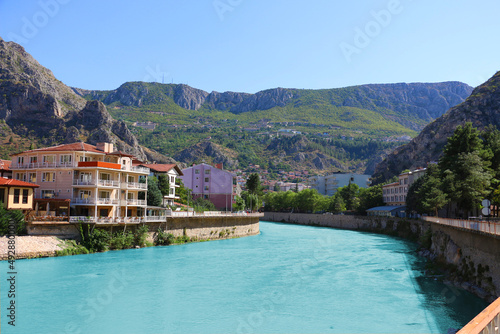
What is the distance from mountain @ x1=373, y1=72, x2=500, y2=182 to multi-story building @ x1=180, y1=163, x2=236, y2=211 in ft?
210

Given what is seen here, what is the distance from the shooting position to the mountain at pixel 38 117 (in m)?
120

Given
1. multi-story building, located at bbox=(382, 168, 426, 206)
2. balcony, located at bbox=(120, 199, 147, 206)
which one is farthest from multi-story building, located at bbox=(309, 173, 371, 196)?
balcony, located at bbox=(120, 199, 147, 206)

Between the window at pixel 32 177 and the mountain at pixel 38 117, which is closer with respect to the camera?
the window at pixel 32 177

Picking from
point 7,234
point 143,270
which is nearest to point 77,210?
point 7,234

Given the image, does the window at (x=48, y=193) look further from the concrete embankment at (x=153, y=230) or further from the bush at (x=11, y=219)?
the bush at (x=11, y=219)

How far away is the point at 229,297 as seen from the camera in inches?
1012

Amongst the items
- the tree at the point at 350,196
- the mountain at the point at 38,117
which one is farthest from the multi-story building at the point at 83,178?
the tree at the point at 350,196

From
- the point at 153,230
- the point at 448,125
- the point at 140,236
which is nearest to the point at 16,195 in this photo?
the point at 140,236

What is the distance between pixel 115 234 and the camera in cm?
4434

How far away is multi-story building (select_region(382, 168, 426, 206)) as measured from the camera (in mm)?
100000

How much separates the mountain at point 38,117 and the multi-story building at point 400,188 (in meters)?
76.6

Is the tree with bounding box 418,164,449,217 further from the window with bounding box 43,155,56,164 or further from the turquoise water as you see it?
the window with bounding box 43,155,56,164

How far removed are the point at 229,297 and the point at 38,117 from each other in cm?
12012

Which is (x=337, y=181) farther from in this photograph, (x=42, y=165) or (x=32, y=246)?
(x=32, y=246)
